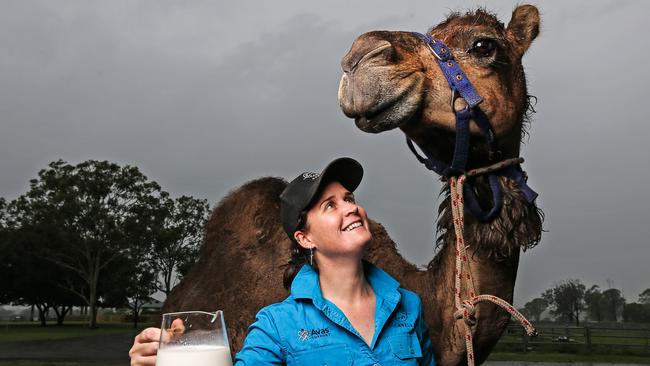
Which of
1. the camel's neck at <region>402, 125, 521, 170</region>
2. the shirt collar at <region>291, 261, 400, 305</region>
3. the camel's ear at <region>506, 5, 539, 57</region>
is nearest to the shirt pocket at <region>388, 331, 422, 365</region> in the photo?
the shirt collar at <region>291, 261, 400, 305</region>

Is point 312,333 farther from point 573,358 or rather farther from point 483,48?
point 573,358

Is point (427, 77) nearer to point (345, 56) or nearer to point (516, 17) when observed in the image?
point (345, 56)

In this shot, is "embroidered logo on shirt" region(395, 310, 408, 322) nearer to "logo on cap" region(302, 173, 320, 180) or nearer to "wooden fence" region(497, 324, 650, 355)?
"logo on cap" region(302, 173, 320, 180)

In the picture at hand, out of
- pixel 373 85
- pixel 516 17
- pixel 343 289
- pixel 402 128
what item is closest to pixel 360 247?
pixel 343 289

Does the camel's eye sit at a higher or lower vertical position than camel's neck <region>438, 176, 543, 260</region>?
higher

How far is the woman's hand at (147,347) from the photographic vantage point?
5.82 feet

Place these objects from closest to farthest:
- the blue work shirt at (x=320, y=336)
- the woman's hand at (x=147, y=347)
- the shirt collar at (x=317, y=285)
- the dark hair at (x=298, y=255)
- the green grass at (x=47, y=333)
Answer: the woman's hand at (x=147, y=347)
the blue work shirt at (x=320, y=336)
the shirt collar at (x=317, y=285)
the dark hair at (x=298, y=255)
the green grass at (x=47, y=333)

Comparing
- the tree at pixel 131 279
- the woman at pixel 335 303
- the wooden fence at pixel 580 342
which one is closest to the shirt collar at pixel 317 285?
the woman at pixel 335 303

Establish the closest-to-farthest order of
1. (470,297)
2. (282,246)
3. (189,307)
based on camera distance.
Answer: (470,297)
(282,246)
(189,307)

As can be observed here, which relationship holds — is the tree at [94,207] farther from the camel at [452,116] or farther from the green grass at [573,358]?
the camel at [452,116]

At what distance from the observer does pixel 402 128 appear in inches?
127

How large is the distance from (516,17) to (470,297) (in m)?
1.73

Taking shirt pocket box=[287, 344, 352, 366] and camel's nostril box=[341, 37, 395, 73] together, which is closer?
shirt pocket box=[287, 344, 352, 366]

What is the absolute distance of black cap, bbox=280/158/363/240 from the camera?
2.54m
